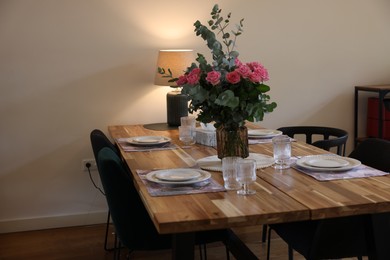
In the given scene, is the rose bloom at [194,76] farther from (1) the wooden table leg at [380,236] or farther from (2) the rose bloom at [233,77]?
(1) the wooden table leg at [380,236]

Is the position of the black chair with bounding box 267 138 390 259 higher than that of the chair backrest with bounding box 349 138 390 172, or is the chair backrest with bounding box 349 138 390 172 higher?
the chair backrest with bounding box 349 138 390 172

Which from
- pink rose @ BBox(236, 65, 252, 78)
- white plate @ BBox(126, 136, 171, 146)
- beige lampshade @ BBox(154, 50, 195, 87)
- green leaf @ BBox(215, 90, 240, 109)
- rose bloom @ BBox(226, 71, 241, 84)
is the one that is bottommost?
white plate @ BBox(126, 136, 171, 146)

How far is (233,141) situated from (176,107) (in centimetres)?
130

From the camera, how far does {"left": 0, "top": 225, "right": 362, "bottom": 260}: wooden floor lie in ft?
10.7

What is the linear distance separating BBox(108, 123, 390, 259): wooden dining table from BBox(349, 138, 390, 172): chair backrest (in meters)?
0.38

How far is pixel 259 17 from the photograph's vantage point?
4.04 m

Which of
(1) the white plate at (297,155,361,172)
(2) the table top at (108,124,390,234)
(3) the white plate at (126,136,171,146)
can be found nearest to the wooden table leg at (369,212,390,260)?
(2) the table top at (108,124,390,234)

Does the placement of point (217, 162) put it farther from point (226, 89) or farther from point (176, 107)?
point (176, 107)

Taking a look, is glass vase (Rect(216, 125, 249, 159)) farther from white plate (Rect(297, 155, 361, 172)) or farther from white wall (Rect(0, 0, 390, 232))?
white wall (Rect(0, 0, 390, 232))

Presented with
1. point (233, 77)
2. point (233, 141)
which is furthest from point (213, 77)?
point (233, 141)

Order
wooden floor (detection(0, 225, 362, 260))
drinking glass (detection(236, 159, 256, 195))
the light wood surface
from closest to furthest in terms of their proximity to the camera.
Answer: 1. the light wood surface
2. drinking glass (detection(236, 159, 256, 195))
3. wooden floor (detection(0, 225, 362, 260))

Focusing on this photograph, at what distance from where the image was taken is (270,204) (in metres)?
1.81

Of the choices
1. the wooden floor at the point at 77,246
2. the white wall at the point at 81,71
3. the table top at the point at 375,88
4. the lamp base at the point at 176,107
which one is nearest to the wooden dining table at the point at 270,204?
the wooden floor at the point at 77,246

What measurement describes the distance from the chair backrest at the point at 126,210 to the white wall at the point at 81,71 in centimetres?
156
